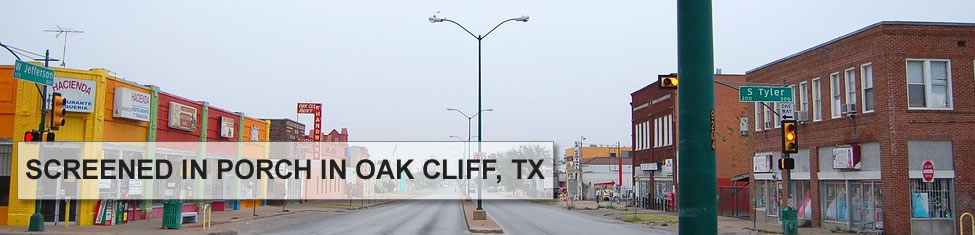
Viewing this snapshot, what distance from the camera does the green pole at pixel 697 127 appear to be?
3254mm

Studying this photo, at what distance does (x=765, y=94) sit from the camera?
25.3 metres

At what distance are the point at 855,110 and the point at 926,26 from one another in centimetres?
396

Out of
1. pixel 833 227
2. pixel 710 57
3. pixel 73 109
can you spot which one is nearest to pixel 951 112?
pixel 833 227

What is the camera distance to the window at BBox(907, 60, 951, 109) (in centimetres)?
2831

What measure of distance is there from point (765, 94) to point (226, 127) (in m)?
32.0

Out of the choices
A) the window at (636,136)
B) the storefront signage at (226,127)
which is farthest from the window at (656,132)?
the storefront signage at (226,127)

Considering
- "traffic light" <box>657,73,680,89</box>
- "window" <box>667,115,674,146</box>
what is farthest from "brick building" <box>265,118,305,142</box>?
"traffic light" <box>657,73,680,89</box>

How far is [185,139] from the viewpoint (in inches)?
1563

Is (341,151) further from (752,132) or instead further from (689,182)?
(689,182)

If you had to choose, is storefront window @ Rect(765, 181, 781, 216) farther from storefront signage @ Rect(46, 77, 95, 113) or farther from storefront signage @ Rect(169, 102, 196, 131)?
storefront signage @ Rect(46, 77, 95, 113)

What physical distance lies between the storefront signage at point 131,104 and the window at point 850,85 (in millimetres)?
28636

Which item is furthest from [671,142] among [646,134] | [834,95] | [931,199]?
[931,199]

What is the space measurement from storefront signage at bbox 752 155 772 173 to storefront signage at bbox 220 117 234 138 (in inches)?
1152

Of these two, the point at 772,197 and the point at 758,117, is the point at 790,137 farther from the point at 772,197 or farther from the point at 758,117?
A: the point at 758,117
